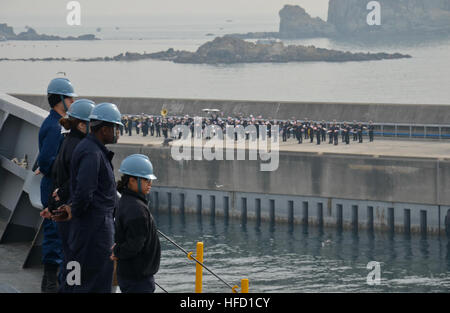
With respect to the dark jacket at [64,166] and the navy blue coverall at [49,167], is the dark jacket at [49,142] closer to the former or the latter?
the navy blue coverall at [49,167]

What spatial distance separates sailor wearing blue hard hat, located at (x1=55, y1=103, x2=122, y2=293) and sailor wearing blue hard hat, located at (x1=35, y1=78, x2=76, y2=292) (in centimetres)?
107

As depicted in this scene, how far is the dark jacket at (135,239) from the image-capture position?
8.41 m

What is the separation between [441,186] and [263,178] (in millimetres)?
11072

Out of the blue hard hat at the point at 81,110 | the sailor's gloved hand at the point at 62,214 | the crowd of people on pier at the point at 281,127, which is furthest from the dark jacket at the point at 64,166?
the crowd of people on pier at the point at 281,127

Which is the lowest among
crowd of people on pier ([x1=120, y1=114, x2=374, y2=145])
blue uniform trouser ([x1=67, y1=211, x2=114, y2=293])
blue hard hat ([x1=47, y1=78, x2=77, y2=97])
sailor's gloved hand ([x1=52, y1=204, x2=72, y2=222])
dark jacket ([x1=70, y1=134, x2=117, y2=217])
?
crowd of people on pier ([x1=120, y1=114, x2=374, y2=145])

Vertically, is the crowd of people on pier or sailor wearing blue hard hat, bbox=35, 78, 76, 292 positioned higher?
sailor wearing blue hard hat, bbox=35, 78, 76, 292

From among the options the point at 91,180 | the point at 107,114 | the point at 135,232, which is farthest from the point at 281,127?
the point at 135,232

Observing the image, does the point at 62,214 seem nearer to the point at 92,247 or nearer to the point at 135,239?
the point at 92,247

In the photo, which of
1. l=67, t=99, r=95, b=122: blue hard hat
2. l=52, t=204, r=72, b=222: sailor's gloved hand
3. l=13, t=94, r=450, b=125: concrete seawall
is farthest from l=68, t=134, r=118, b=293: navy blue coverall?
l=13, t=94, r=450, b=125: concrete seawall

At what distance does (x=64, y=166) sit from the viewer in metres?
9.52

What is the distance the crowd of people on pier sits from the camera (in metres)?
65.8

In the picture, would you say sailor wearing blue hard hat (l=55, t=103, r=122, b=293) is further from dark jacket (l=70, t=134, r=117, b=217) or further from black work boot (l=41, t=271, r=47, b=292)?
black work boot (l=41, t=271, r=47, b=292)
